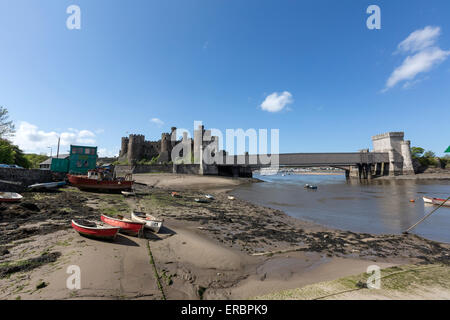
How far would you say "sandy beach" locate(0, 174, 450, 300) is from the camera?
16.0ft

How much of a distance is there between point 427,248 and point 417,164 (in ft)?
268

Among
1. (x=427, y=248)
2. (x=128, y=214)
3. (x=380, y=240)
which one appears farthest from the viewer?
(x=128, y=214)

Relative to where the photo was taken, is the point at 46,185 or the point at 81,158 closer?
the point at 46,185

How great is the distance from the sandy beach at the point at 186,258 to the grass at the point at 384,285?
5.9 inches

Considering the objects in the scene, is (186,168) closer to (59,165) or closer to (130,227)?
(59,165)

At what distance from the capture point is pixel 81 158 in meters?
30.0

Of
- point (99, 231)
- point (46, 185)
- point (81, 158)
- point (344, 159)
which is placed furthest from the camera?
point (344, 159)

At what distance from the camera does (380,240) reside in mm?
10438

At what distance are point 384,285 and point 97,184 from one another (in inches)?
1022

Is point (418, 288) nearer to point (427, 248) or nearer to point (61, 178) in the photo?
point (427, 248)

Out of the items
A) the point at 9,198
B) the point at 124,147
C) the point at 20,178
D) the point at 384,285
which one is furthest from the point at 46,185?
the point at 124,147

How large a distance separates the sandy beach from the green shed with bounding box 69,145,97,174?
69.3 feet

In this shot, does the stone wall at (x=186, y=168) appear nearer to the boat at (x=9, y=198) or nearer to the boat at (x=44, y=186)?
the boat at (x=44, y=186)
